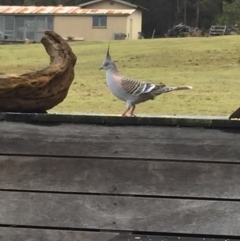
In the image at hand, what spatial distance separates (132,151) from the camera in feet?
10.0

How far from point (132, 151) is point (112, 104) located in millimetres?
→ 9298

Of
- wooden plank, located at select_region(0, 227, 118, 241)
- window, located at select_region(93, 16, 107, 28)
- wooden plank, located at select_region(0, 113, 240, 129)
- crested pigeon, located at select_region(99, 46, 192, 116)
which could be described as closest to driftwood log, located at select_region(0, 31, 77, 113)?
wooden plank, located at select_region(0, 113, 240, 129)

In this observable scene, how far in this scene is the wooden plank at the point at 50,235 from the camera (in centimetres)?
298

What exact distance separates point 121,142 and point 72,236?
443 mm

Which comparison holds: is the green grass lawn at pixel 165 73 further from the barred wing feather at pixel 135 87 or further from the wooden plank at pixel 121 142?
the wooden plank at pixel 121 142

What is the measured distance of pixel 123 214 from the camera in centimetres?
299

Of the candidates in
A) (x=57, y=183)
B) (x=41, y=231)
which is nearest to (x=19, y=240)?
(x=41, y=231)

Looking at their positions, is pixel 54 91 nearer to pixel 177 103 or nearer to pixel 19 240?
pixel 19 240

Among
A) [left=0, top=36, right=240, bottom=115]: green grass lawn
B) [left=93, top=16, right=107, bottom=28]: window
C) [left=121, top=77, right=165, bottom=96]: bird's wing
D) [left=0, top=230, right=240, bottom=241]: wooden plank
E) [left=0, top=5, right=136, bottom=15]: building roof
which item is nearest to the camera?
[left=0, top=230, right=240, bottom=241]: wooden plank

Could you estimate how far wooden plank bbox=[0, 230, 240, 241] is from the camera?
296cm

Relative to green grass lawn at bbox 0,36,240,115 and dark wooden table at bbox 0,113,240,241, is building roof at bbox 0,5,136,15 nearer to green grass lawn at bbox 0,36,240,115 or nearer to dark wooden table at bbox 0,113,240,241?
green grass lawn at bbox 0,36,240,115

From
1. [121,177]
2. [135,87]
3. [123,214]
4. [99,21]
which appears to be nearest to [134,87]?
[135,87]

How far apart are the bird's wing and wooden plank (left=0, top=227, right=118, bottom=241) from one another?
898mm

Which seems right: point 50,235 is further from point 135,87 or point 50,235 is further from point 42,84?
point 135,87
